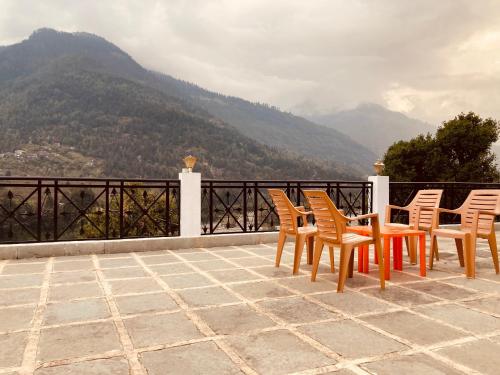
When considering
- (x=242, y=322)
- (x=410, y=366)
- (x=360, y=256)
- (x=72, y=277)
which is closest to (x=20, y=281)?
(x=72, y=277)

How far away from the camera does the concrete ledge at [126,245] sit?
4891mm

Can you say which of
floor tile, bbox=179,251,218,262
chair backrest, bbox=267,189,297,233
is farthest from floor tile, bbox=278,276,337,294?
floor tile, bbox=179,251,218,262

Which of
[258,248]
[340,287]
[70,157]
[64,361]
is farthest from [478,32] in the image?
[70,157]

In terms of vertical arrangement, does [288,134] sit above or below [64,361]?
above

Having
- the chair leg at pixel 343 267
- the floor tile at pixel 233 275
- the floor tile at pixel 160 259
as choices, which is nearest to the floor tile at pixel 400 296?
the chair leg at pixel 343 267

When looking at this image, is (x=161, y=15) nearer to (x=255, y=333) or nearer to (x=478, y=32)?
(x=478, y=32)

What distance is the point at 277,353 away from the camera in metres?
2.07

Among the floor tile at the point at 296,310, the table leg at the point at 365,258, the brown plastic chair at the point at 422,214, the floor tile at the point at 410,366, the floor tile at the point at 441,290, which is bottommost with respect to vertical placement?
the floor tile at the point at 441,290

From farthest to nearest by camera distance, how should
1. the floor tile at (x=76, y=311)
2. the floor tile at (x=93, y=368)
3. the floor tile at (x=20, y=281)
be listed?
the floor tile at (x=20, y=281), the floor tile at (x=76, y=311), the floor tile at (x=93, y=368)

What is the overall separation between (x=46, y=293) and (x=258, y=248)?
3.10m

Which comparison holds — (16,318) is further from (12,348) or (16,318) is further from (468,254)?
(468,254)

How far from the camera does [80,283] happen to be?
142 inches

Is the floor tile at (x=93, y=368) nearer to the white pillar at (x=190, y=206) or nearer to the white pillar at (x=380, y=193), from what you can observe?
the white pillar at (x=190, y=206)

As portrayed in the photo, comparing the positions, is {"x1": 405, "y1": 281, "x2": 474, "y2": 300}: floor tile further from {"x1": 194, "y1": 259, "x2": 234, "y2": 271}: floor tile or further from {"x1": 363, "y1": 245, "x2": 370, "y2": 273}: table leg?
{"x1": 194, "y1": 259, "x2": 234, "y2": 271}: floor tile
